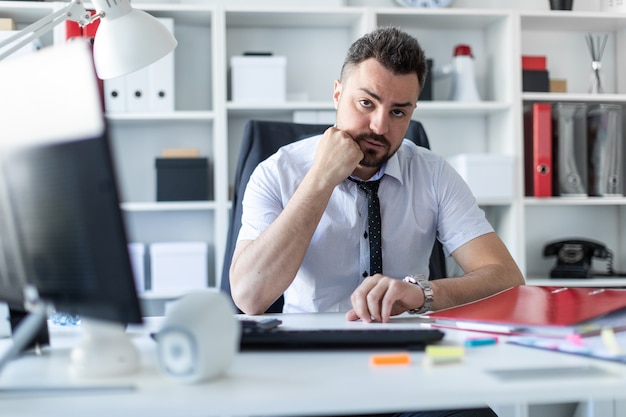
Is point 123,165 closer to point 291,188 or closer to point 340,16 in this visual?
point 340,16

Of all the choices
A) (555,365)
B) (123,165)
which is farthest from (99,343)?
(123,165)

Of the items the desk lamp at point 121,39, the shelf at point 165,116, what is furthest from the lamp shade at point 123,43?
the shelf at point 165,116

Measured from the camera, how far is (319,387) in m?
0.71

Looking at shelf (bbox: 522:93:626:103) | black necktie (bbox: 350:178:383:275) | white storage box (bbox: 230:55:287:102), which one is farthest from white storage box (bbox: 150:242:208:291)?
shelf (bbox: 522:93:626:103)

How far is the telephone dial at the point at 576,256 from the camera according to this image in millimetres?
3064

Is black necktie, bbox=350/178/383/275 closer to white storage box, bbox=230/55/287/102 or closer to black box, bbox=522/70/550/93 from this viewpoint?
white storage box, bbox=230/55/287/102

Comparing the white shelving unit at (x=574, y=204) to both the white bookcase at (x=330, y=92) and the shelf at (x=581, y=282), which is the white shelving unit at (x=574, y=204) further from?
the shelf at (x=581, y=282)

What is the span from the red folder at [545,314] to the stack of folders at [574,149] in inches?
73.4

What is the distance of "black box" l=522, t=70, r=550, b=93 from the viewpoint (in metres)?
3.12

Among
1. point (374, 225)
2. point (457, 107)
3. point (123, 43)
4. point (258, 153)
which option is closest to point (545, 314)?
point (374, 225)

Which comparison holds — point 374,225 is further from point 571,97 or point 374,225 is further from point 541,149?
point 571,97

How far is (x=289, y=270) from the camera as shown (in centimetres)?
148

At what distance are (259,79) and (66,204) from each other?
2.34 metres

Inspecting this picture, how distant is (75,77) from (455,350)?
0.51 m
